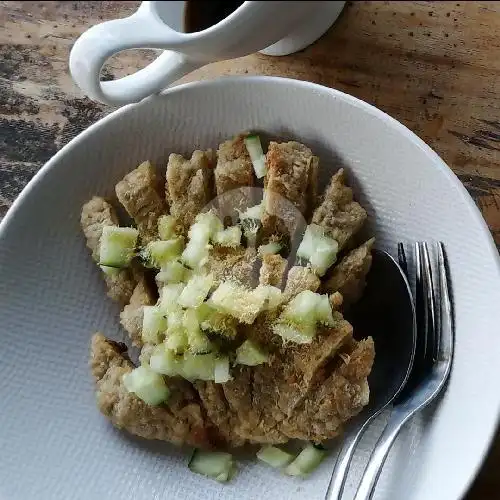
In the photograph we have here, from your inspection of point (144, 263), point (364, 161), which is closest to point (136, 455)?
point (144, 263)

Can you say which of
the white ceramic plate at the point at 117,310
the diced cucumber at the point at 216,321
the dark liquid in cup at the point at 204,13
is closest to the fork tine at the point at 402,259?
the white ceramic plate at the point at 117,310

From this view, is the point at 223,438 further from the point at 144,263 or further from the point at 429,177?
the point at 429,177

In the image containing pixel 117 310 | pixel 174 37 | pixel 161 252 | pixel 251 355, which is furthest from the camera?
pixel 117 310

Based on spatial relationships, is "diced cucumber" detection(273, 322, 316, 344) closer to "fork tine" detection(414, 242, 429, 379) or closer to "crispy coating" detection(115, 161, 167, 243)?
"fork tine" detection(414, 242, 429, 379)

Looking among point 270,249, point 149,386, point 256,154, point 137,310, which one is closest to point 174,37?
point 256,154

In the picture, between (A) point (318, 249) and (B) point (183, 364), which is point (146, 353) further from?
(A) point (318, 249)

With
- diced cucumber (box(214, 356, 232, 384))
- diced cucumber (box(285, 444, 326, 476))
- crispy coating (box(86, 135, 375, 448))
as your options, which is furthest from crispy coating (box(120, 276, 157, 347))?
diced cucumber (box(285, 444, 326, 476))
